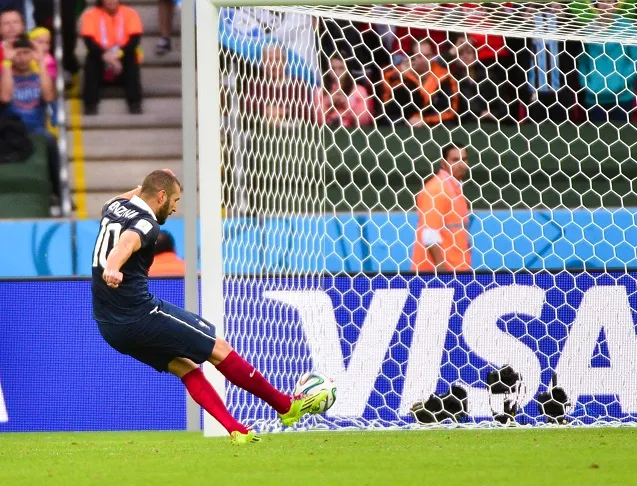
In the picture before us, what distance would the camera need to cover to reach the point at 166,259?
31.8 ft

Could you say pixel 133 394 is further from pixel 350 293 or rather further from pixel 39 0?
pixel 39 0

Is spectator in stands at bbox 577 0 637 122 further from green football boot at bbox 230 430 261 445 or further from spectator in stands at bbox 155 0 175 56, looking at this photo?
spectator in stands at bbox 155 0 175 56

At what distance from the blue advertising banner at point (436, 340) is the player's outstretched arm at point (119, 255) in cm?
144

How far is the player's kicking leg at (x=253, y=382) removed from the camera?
5949 millimetres

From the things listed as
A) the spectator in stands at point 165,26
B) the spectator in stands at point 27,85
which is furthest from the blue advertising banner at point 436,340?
the spectator in stands at point 165,26

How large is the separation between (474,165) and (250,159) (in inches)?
109

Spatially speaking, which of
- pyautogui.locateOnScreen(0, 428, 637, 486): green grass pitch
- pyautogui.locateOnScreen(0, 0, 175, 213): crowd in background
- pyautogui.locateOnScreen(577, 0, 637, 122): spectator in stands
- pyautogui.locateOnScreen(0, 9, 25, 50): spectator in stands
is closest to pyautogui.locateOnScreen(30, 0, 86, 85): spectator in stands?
pyautogui.locateOnScreen(0, 0, 175, 213): crowd in background

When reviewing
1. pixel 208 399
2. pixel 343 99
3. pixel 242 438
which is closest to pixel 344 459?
pixel 242 438

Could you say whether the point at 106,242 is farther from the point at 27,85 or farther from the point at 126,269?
the point at 27,85

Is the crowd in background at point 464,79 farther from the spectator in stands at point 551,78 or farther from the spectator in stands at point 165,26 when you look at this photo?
the spectator in stands at point 165,26

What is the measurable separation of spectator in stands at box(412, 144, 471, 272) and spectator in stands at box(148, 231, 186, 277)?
2102 millimetres

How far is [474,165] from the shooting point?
9672 millimetres

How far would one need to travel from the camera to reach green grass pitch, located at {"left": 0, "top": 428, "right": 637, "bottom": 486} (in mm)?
4398

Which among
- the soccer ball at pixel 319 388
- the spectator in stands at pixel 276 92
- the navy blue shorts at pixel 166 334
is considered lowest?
the soccer ball at pixel 319 388
